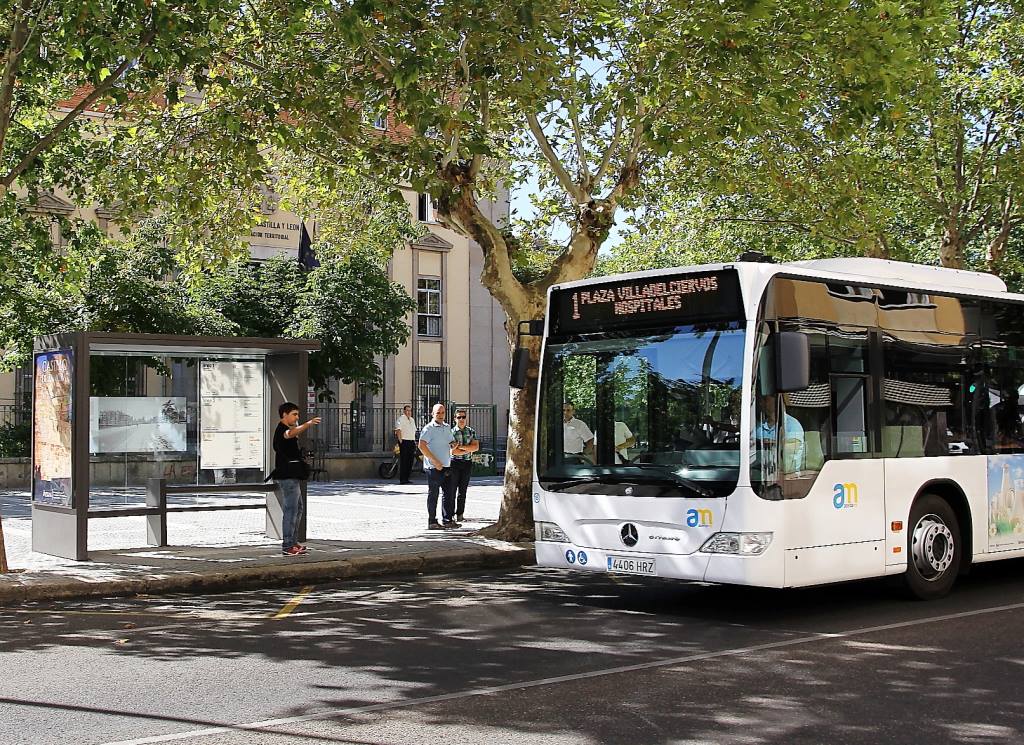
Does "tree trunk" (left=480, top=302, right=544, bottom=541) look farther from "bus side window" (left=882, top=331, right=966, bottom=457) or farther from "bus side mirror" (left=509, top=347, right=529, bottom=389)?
"bus side window" (left=882, top=331, right=966, bottom=457)

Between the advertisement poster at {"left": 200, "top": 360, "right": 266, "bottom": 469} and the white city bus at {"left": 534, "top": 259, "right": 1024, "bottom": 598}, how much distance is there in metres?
5.51

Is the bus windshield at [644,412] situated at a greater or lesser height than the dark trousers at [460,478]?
greater

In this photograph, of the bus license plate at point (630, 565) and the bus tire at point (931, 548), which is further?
the bus tire at point (931, 548)

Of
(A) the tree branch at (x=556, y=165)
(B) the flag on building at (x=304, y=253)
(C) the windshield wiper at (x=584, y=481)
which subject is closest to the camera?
(C) the windshield wiper at (x=584, y=481)

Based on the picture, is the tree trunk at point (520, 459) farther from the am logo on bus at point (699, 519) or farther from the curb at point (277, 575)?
the am logo on bus at point (699, 519)

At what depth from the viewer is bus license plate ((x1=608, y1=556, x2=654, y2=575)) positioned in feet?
32.6

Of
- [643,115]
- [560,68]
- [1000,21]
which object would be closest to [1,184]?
[560,68]

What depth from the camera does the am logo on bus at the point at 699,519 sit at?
955 centimetres

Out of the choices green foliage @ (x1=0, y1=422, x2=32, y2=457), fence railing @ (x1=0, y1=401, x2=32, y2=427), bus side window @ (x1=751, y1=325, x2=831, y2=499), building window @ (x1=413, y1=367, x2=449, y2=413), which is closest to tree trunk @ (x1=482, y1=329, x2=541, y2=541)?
bus side window @ (x1=751, y1=325, x2=831, y2=499)

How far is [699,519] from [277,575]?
5.00m

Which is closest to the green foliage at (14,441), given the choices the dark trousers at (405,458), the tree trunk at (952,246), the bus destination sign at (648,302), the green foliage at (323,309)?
the green foliage at (323,309)

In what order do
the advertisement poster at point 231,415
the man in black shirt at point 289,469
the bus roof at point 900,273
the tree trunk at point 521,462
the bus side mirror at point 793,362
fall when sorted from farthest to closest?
the tree trunk at point 521,462 → the advertisement poster at point 231,415 → the man in black shirt at point 289,469 → the bus roof at point 900,273 → the bus side mirror at point 793,362

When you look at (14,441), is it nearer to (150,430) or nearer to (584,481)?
(150,430)

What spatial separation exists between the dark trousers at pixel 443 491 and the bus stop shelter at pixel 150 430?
238cm
